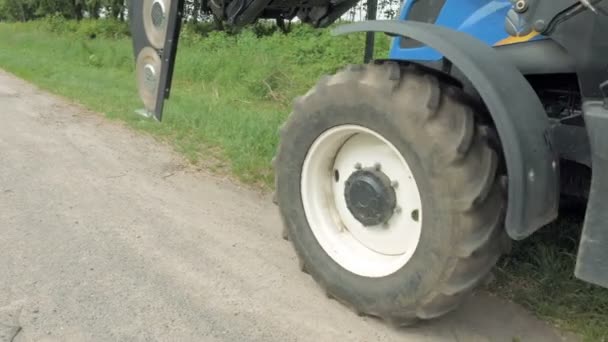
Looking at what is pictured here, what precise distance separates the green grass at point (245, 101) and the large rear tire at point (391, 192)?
83 centimetres

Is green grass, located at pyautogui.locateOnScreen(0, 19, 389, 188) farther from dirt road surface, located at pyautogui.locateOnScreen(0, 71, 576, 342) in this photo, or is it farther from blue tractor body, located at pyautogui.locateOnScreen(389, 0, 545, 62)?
blue tractor body, located at pyautogui.locateOnScreen(389, 0, 545, 62)

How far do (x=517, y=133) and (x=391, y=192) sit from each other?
721 millimetres

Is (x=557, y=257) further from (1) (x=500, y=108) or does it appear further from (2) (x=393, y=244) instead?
(1) (x=500, y=108)

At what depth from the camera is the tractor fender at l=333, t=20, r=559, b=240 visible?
2.15 m

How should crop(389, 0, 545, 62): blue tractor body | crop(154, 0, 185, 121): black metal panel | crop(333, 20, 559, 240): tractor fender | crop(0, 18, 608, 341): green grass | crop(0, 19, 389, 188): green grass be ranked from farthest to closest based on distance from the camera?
crop(0, 19, 389, 188): green grass
crop(154, 0, 185, 121): black metal panel
crop(0, 18, 608, 341): green grass
crop(389, 0, 545, 62): blue tractor body
crop(333, 20, 559, 240): tractor fender

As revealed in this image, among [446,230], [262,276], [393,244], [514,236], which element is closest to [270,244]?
[262,276]

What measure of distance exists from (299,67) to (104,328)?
7.98 m

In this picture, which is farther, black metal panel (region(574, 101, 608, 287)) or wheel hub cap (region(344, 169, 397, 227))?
wheel hub cap (region(344, 169, 397, 227))

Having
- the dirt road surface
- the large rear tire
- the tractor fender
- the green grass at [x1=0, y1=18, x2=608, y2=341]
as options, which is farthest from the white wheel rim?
the green grass at [x1=0, y1=18, x2=608, y2=341]

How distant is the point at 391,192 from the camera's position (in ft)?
8.89

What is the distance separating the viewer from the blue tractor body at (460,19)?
2672mm

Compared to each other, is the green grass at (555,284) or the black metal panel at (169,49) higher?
the black metal panel at (169,49)

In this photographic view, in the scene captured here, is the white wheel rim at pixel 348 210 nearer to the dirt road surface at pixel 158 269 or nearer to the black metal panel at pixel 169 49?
the dirt road surface at pixel 158 269

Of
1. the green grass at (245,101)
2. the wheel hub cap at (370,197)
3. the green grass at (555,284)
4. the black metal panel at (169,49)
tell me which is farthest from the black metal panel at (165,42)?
the green grass at (555,284)
